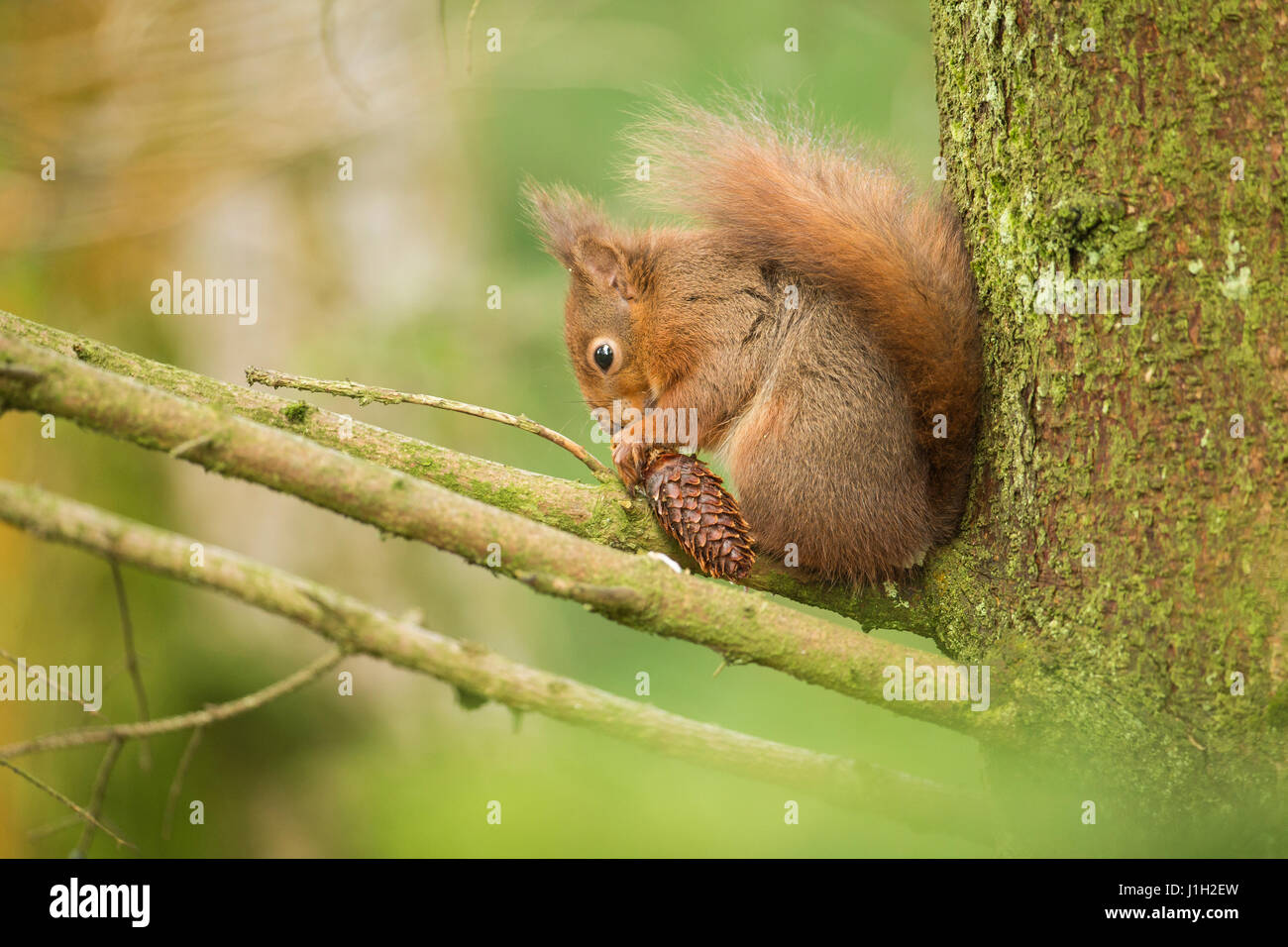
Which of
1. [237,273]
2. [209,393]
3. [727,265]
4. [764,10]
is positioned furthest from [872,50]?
[209,393]

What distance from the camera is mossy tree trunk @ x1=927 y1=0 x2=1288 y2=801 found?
142cm

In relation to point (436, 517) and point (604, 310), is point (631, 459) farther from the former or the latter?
point (436, 517)

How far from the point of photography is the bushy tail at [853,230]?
1.93 meters

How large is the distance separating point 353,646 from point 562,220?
2185mm

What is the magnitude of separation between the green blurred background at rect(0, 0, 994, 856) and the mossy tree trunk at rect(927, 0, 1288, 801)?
2.17 meters

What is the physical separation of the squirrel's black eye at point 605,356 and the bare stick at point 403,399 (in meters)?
0.90

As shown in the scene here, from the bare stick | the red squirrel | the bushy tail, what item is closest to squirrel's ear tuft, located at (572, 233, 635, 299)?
the red squirrel

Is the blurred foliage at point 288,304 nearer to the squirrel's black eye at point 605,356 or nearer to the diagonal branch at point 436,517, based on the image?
the squirrel's black eye at point 605,356

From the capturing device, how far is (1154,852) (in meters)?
1.40

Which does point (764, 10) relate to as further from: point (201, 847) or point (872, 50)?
point (201, 847)

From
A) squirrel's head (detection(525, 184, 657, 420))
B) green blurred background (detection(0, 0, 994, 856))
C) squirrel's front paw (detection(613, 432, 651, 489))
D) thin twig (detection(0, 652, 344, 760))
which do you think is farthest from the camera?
green blurred background (detection(0, 0, 994, 856))

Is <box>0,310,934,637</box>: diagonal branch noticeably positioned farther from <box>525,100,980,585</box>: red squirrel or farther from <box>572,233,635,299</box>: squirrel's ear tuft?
<box>572,233,635,299</box>: squirrel's ear tuft

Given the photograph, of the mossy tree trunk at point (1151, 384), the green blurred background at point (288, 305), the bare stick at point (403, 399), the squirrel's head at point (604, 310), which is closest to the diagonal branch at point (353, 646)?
the mossy tree trunk at point (1151, 384)

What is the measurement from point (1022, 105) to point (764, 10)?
385cm
